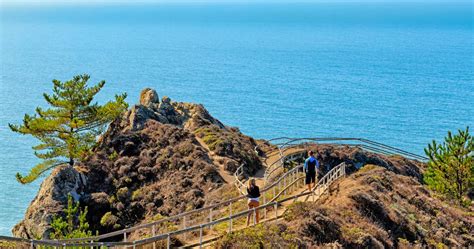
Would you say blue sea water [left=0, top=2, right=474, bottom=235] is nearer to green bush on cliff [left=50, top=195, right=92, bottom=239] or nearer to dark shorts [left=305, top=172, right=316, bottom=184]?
green bush on cliff [left=50, top=195, right=92, bottom=239]

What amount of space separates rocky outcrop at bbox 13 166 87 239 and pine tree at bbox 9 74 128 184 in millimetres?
5722

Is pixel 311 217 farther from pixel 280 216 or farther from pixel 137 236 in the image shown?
pixel 137 236

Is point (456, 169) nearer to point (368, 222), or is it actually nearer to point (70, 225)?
point (368, 222)

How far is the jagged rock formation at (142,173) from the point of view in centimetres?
3544

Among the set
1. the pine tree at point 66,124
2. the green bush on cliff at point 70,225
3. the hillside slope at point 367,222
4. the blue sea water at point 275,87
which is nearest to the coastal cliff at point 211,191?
the hillside slope at point 367,222

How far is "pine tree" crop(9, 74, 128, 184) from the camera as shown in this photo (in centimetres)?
4388

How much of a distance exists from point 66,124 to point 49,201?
1118cm

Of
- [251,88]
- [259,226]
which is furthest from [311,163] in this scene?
[251,88]

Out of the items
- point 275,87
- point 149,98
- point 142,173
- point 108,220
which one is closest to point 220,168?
point 142,173

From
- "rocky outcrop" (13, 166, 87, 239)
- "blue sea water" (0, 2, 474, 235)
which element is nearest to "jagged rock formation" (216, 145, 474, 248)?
"rocky outcrop" (13, 166, 87, 239)

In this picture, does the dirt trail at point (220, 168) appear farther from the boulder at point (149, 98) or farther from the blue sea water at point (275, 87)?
the blue sea water at point (275, 87)

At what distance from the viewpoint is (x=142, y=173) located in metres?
40.4

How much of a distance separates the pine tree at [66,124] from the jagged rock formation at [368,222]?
20.2 metres

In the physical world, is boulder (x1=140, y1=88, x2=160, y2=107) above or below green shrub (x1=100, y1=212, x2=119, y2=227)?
above
